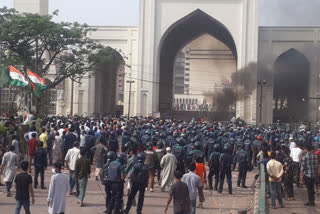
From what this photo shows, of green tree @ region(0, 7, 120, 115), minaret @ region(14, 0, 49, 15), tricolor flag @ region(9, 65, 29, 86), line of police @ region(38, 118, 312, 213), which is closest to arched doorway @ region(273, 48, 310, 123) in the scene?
green tree @ region(0, 7, 120, 115)

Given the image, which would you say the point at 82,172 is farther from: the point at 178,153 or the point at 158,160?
the point at 178,153

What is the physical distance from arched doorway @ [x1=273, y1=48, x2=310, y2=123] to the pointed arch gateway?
4.77 metres

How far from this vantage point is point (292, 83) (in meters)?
46.6

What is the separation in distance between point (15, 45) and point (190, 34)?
21358 millimetres

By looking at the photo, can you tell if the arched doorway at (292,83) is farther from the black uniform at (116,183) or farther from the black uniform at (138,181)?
the black uniform at (116,183)

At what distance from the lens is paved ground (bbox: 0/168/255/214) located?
10141 mm

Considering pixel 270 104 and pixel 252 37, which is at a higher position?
pixel 252 37

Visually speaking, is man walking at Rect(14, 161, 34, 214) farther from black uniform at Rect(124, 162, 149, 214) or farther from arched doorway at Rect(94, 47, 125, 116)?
arched doorway at Rect(94, 47, 125, 116)

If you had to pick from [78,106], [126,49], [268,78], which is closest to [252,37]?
[268,78]

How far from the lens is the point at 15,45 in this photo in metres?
28.7

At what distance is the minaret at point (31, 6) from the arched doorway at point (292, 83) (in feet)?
64.7

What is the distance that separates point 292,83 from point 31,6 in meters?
22.8

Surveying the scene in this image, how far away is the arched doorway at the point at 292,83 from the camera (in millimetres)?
44312

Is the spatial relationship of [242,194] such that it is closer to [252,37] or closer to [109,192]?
[109,192]
